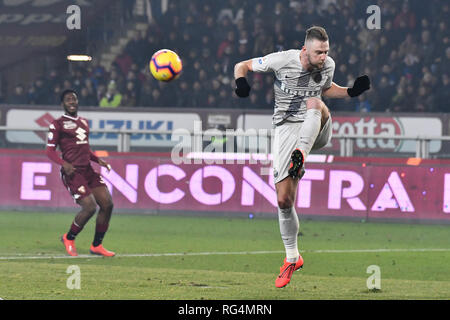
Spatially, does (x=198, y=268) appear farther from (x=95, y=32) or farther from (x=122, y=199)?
(x=95, y=32)

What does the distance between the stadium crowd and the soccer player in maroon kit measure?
8924 millimetres

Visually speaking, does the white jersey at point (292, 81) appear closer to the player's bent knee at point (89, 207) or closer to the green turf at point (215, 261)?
the green turf at point (215, 261)

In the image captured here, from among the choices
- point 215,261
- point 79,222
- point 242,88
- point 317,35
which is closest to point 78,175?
point 79,222

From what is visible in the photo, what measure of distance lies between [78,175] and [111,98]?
388 inches

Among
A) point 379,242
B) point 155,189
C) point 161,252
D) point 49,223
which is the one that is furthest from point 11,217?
point 379,242

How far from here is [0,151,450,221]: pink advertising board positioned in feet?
52.2

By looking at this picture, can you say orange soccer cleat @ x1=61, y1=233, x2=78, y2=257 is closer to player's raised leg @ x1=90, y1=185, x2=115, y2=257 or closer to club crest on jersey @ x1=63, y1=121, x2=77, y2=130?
player's raised leg @ x1=90, y1=185, x2=115, y2=257

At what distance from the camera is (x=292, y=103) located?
8.63 metres

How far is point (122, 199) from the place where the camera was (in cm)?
1677

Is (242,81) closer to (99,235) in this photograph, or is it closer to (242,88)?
(242,88)

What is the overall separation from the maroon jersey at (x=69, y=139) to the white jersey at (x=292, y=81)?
415 centimetres

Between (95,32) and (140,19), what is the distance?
128cm

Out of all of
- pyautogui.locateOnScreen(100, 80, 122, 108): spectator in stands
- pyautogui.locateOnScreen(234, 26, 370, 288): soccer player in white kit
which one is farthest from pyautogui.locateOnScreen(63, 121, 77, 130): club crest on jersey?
pyautogui.locateOnScreen(100, 80, 122, 108): spectator in stands

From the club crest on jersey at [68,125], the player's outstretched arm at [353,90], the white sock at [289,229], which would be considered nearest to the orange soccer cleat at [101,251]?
the club crest on jersey at [68,125]
